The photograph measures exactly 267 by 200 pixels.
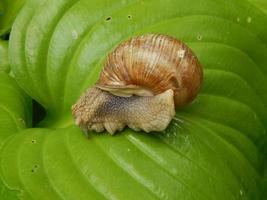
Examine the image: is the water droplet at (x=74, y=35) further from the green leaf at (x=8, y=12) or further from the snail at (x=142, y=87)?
the green leaf at (x=8, y=12)

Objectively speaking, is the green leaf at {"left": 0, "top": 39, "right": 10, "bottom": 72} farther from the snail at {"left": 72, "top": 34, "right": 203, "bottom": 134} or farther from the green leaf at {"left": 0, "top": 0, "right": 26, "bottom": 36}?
the snail at {"left": 72, "top": 34, "right": 203, "bottom": 134}

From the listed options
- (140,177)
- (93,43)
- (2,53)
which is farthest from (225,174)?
(2,53)

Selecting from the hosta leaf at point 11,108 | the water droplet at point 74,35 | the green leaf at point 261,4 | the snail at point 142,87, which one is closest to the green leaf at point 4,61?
the hosta leaf at point 11,108

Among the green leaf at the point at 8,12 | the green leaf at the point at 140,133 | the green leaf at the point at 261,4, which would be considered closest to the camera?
the green leaf at the point at 140,133

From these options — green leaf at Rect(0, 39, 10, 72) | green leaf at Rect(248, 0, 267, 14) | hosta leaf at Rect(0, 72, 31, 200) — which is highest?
green leaf at Rect(248, 0, 267, 14)

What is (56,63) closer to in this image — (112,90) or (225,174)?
(112,90)

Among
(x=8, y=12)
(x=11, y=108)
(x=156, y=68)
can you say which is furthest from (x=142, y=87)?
(x=8, y=12)

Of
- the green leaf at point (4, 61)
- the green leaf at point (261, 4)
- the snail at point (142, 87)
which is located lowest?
the green leaf at point (4, 61)

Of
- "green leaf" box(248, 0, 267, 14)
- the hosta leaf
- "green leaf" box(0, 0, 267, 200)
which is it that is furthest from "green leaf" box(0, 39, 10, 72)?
"green leaf" box(248, 0, 267, 14)
